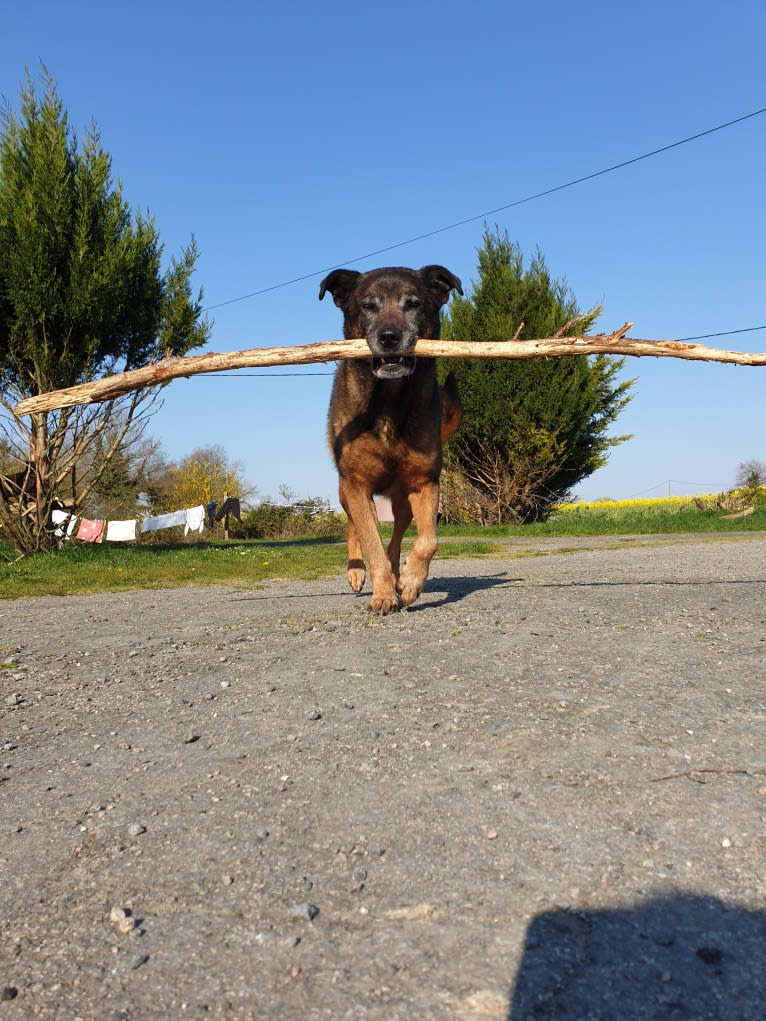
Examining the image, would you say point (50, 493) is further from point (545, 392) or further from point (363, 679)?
point (545, 392)

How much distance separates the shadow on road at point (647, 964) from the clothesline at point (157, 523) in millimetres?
22948

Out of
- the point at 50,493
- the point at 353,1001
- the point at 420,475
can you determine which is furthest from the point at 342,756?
the point at 50,493

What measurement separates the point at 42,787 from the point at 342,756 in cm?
104

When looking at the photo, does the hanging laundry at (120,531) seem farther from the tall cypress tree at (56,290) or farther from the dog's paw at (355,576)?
the dog's paw at (355,576)

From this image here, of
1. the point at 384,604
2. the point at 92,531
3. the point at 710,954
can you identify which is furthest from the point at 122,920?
the point at 92,531

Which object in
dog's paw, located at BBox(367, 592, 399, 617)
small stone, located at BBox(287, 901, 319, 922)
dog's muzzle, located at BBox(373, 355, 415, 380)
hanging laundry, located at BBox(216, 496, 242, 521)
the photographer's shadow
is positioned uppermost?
dog's muzzle, located at BBox(373, 355, 415, 380)

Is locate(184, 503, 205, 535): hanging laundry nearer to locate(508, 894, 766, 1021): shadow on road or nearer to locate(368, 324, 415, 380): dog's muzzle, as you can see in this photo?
locate(368, 324, 415, 380): dog's muzzle

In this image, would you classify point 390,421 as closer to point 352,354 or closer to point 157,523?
point 352,354

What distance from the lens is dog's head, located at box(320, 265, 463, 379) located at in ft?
18.9

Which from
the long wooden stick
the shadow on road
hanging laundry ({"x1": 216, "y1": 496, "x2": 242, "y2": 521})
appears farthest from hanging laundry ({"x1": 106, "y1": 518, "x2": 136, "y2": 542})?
the shadow on road

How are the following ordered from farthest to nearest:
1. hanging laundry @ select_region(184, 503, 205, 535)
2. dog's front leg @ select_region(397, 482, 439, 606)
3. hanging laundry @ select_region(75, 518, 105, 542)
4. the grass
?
hanging laundry @ select_region(184, 503, 205, 535), hanging laundry @ select_region(75, 518, 105, 542), the grass, dog's front leg @ select_region(397, 482, 439, 606)

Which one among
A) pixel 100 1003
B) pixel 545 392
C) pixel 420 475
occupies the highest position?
pixel 545 392

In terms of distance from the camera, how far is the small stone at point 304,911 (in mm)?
1902

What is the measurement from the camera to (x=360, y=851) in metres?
2.19
